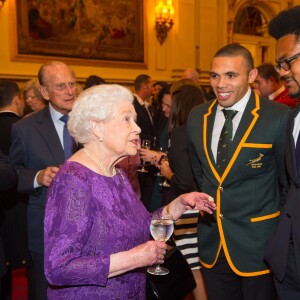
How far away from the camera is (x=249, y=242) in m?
2.26

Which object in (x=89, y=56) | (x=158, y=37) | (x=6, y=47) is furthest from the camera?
(x=158, y=37)

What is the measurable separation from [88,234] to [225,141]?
104cm

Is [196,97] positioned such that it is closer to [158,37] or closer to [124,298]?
[124,298]

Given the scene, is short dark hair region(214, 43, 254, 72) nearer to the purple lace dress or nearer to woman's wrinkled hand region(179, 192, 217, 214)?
woman's wrinkled hand region(179, 192, 217, 214)

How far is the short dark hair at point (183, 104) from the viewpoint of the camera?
321cm

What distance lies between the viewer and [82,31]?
8.09 metres

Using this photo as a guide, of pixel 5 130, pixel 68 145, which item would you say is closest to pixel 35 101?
pixel 5 130

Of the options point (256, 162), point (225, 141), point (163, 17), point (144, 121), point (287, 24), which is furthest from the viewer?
point (163, 17)

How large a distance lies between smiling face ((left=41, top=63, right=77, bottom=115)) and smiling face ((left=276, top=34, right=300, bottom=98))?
1337mm

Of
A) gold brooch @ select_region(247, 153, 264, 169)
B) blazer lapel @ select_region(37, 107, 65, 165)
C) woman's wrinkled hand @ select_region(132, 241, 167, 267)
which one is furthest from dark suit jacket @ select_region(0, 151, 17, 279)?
gold brooch @ select_region(247, 153, 264, 169)

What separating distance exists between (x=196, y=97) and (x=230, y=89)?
96 cm

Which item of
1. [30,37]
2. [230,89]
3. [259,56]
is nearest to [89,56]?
[30,37]

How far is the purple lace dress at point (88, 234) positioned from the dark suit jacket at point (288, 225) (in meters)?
0.66

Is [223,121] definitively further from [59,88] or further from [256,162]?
[59,88]
